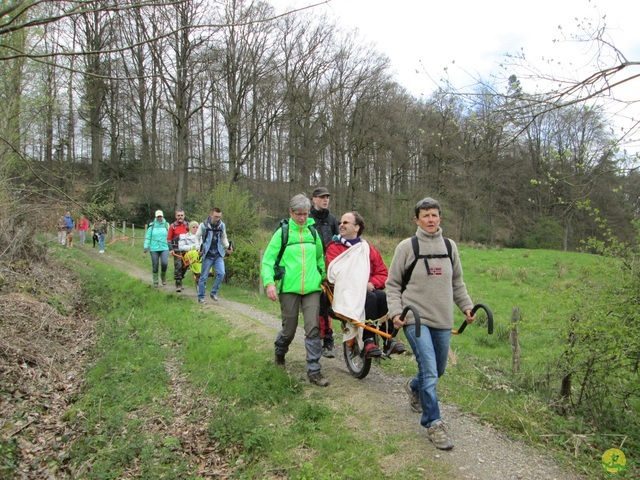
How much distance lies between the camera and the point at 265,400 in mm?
4969

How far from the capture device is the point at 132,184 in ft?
106

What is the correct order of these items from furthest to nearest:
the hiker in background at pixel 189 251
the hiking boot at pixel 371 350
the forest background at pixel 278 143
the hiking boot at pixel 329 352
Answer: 1. the forest background at pixel 278 143
2. the hiker in background at pixel 189 251
3. the hiking boot at pixel 329 352
4. the hiking boot at pixel 371 350

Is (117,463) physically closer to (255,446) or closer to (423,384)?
(255,446)

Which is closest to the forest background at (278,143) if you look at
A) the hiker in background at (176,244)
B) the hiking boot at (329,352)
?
the hiker in background at (176,244)

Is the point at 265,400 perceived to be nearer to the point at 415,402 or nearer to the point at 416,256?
the point at 415,402

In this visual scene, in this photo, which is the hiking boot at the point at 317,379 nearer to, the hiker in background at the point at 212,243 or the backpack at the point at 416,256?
the backpack at the point at 416,256

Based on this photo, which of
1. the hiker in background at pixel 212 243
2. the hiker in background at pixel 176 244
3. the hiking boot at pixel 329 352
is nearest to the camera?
the hiking boot at pixel 329 352

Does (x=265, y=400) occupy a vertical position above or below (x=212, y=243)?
below

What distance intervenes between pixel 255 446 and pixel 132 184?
31590mm

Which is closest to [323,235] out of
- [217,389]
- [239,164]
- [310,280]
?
[310,280]

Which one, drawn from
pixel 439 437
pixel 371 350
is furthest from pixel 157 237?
pixel 439 437

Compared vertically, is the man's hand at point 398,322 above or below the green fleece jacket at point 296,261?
below

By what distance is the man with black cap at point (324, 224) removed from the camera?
590 centimetres

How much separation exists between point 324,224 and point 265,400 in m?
2.36
